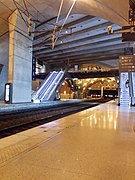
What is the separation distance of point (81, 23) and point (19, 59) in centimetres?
651

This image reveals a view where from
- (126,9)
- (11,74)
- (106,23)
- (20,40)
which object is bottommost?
(11,74)

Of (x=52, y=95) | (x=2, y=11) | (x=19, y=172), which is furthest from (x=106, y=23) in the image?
(x=19, y=172)

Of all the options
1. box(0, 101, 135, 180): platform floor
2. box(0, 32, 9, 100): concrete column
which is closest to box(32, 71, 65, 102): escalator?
box(0, 32, 9, 100): concrete column

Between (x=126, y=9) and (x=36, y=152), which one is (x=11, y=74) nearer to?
(x=126, y=9)

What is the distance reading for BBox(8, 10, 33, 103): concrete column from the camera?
51.1ft

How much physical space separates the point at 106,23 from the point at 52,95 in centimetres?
1058

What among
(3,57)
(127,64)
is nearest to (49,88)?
(3,57)

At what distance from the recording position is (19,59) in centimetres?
1623

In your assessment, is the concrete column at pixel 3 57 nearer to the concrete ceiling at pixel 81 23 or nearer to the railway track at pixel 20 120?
the concrete ceiling at pixel 81 23

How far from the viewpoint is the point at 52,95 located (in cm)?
2400

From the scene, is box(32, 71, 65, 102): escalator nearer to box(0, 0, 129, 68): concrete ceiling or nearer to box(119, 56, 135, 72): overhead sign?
box(0, 0, 129, 68): concrete ceiling

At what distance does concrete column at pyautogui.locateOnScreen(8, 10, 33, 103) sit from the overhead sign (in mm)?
7974

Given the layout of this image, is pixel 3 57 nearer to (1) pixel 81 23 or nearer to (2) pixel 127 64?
(1) pixel 81 23

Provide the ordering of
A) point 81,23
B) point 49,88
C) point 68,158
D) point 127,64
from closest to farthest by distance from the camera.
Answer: point 68,158, point 127,64, point 81,23, point 49,88
